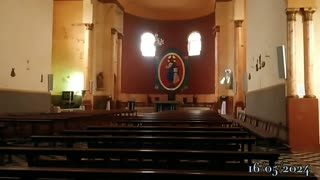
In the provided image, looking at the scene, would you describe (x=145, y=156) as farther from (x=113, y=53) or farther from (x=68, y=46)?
(x=68, y=46)

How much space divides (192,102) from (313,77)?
681 inches

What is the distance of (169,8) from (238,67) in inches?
381

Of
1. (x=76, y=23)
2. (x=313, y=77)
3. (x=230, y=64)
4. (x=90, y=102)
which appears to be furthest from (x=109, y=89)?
(x=313, y=77)

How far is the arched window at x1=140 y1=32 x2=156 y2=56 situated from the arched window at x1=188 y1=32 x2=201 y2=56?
2.73m

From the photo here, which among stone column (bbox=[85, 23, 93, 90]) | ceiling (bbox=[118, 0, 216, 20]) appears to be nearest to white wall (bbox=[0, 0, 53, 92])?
stone column (bbox=[85, 23, 93, 90])

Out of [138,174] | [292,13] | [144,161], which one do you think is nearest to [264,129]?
[292,13]

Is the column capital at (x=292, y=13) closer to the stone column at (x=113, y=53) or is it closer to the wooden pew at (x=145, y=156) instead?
the wooden pew at (x=145, y=156)

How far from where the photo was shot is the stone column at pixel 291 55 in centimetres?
857

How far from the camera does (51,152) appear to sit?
3.06 m

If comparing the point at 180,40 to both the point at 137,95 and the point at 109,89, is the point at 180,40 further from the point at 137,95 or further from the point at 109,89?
the point at 109,89

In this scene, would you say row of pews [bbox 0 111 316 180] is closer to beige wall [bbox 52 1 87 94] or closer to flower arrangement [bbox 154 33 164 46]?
beige wall [bbox 52 1 87 94]

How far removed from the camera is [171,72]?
26.4 m

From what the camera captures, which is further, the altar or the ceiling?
the ceiling

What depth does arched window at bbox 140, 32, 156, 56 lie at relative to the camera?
26538mm
